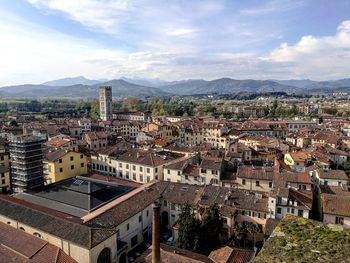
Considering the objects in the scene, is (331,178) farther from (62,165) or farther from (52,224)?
(62,165)

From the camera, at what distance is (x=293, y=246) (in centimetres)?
667

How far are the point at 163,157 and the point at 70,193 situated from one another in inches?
795

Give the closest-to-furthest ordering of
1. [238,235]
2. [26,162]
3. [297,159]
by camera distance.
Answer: [238,235], [26,162], [297,159]

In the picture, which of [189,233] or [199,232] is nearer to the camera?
[189,233]

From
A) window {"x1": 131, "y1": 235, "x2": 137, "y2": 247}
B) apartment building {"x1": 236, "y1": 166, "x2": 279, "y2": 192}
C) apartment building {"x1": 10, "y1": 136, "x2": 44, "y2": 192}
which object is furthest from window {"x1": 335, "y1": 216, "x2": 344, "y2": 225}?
apartment building {"x1": 10, "y1": 136, "x2": 44, "y2": 192}

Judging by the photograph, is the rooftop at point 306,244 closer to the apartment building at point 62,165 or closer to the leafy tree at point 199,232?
the leafy tree at point 199,232

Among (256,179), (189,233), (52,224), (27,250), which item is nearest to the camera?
(27,250)

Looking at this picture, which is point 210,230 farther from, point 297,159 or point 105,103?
point 105,103

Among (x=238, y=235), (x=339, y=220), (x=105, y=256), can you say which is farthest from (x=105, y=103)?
(x=339, y=220)

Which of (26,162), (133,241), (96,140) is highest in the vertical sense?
(26,162)

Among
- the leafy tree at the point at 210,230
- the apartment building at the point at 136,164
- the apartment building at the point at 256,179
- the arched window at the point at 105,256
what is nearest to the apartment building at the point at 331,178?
the apartment building at the point at 256,179

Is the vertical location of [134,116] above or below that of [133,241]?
above

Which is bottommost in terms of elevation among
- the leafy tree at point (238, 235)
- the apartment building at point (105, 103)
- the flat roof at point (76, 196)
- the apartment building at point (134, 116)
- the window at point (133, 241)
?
the window at point (133, 241)

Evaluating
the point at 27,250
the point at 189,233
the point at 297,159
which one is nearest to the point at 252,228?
the point at 189,233
